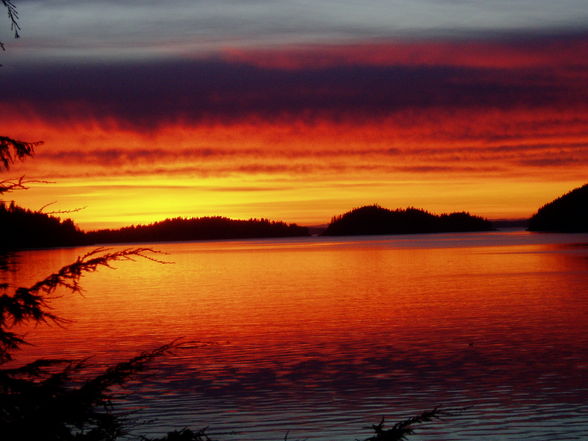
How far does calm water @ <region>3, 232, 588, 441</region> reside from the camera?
17578 mm

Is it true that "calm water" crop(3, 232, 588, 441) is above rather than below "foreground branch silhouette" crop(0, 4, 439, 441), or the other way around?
below

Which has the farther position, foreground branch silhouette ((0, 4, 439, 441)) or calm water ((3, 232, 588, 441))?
calm water ((3, 232, 588, 441))

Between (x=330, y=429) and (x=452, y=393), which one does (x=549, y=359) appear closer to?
(x=452, y=393)

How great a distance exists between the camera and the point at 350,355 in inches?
1019

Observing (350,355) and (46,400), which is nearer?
(46,400)

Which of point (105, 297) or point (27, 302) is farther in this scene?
point (105, 297)

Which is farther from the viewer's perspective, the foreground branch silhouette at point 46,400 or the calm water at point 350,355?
the calm water at point 350,355

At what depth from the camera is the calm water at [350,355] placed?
57.7 feet

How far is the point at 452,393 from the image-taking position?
19922mm

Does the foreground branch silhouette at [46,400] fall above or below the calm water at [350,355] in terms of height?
above

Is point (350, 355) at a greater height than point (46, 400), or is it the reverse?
point (46, 400)

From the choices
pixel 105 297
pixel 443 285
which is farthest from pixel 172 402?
pixel 443 285

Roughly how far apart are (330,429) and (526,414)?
169 inches

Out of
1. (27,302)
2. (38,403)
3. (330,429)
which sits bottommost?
(330,429)
